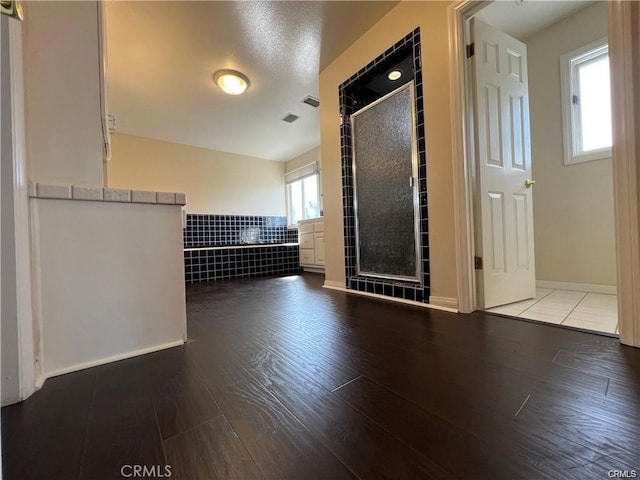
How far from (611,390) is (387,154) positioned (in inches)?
74.5

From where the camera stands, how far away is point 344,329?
56.7 inches

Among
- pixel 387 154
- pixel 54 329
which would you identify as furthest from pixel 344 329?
pixel 387 154

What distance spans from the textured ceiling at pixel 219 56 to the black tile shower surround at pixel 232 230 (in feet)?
4.93

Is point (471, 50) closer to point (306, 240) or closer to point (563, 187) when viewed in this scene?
point (563, 187)

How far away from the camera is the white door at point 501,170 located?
175 cm

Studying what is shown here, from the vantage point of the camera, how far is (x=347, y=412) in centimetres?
74

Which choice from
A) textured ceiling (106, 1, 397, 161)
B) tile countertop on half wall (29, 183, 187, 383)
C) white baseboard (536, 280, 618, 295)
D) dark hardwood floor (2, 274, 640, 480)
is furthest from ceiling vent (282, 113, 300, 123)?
white baseboard (536, 280, 618, 295)

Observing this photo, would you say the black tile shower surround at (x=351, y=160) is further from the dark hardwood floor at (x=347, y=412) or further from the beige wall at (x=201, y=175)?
the beige wall at (x=201, y=175)

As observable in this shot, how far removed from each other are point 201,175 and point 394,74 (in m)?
3.58

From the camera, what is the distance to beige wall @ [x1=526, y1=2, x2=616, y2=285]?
2182 millimetres

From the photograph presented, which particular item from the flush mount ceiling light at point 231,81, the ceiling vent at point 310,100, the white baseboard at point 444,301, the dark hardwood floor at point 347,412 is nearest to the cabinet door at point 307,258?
the ceiling vent at point 310,100

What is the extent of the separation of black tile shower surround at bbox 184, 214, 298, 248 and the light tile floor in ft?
13.6

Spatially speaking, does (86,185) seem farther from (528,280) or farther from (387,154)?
(528,280)

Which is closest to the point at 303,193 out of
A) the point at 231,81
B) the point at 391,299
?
the point at 231,81
